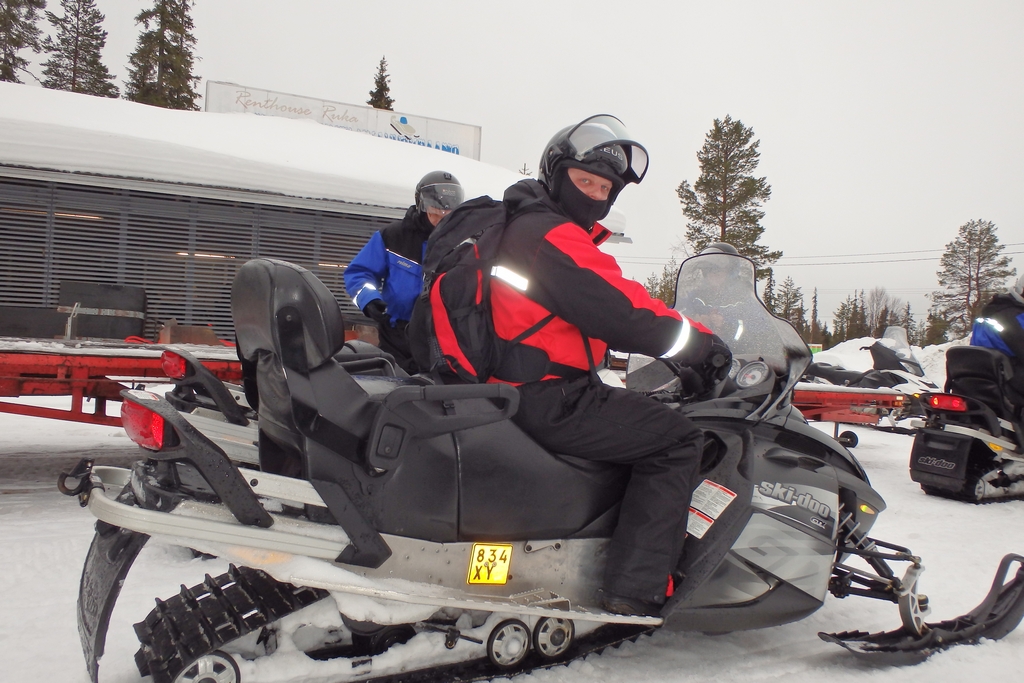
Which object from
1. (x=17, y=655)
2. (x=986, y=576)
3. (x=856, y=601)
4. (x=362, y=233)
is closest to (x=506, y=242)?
(x=17, y=655)

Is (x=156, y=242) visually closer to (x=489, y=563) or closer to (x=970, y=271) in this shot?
(x=489, y=563)

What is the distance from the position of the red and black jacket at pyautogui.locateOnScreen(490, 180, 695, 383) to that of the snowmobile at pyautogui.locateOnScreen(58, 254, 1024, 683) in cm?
22

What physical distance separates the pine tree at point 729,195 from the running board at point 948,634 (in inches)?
1159

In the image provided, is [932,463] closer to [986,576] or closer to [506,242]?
A: [986,576]

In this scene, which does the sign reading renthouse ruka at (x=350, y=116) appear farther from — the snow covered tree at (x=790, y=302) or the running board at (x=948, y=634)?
the snow covered tree at (x=790, y=302)

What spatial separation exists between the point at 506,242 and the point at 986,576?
3153 millimetres

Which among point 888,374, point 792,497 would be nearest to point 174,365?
point 792,497

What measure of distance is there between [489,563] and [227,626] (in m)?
0.70

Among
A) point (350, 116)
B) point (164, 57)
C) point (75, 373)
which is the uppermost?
point (164, 57)

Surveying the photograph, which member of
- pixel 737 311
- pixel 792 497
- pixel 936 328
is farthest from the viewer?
pixel 936 328

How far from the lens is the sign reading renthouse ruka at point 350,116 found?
1692 cm

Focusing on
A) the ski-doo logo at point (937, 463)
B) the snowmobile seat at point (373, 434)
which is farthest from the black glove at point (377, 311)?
the ski-doo logo at point (937, 463)

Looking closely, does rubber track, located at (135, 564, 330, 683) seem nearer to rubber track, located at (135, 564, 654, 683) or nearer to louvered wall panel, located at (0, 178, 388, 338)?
rubber track, located at (135, 564, 654, 683)

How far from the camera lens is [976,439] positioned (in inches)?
205
